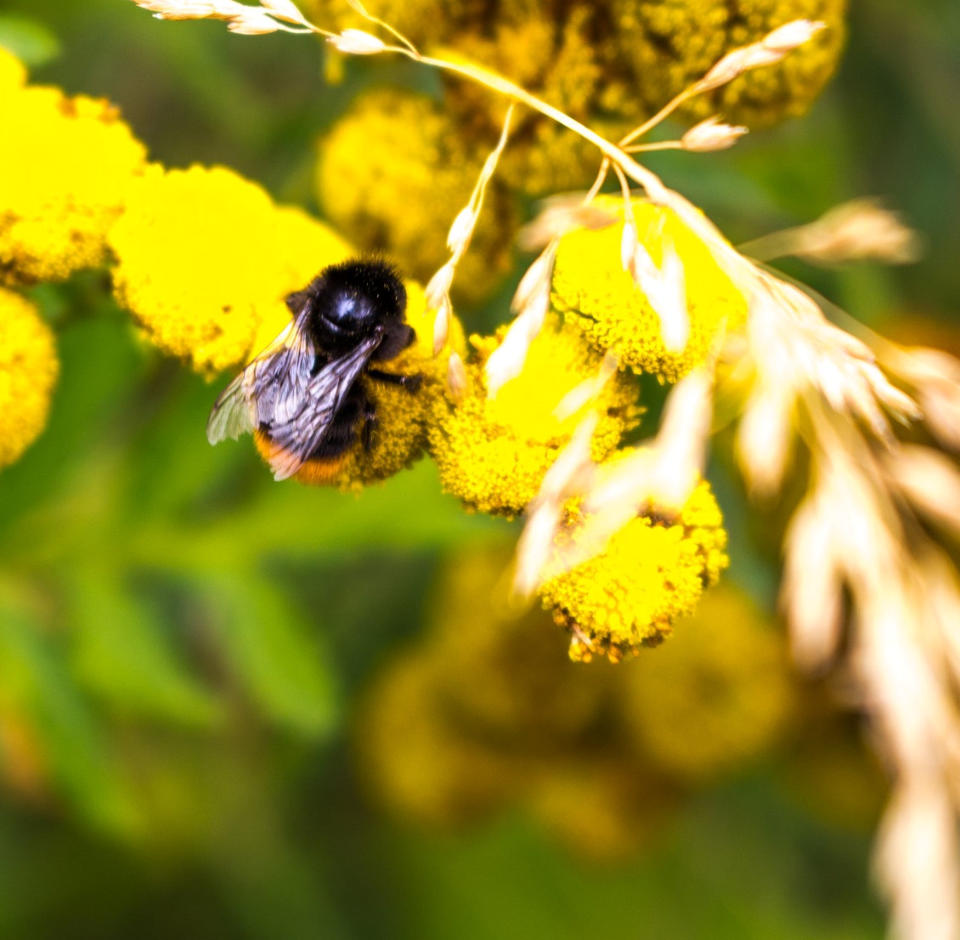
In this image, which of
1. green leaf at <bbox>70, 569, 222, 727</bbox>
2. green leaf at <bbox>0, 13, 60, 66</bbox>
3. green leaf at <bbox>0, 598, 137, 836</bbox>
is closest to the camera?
green leaf at <bbox>0, 13, 60, 66</bbox>

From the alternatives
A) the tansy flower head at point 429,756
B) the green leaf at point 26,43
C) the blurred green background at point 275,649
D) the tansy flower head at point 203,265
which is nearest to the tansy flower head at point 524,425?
the tansy flower head at point 203,265

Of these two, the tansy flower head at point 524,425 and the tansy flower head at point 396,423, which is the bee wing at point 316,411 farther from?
the tansy flower head at point 524,425

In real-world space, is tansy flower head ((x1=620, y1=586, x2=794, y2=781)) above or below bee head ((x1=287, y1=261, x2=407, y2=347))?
below

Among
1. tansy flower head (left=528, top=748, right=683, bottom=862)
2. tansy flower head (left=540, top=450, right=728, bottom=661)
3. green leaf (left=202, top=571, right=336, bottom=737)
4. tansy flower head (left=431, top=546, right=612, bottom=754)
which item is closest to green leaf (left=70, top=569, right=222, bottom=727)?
green leaf (left=202, top=571, right=336, bottom=737)

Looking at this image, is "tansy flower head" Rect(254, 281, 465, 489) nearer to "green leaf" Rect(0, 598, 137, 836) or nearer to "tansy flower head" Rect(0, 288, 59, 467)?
"tansy flower head" Rect(0, 288, 59, 467)

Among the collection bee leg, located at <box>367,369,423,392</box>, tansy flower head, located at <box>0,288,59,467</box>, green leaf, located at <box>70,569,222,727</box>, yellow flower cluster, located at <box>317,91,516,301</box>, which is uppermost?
yellow flower cluster, located at <box>317,91,516,301</box>

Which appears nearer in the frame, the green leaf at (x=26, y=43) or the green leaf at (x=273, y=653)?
the green leaf at (x=26, y=43)

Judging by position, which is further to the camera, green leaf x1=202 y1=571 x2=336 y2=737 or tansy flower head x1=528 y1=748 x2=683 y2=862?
tansy flower head x1=528 y1=748 x2=683 y2=862
